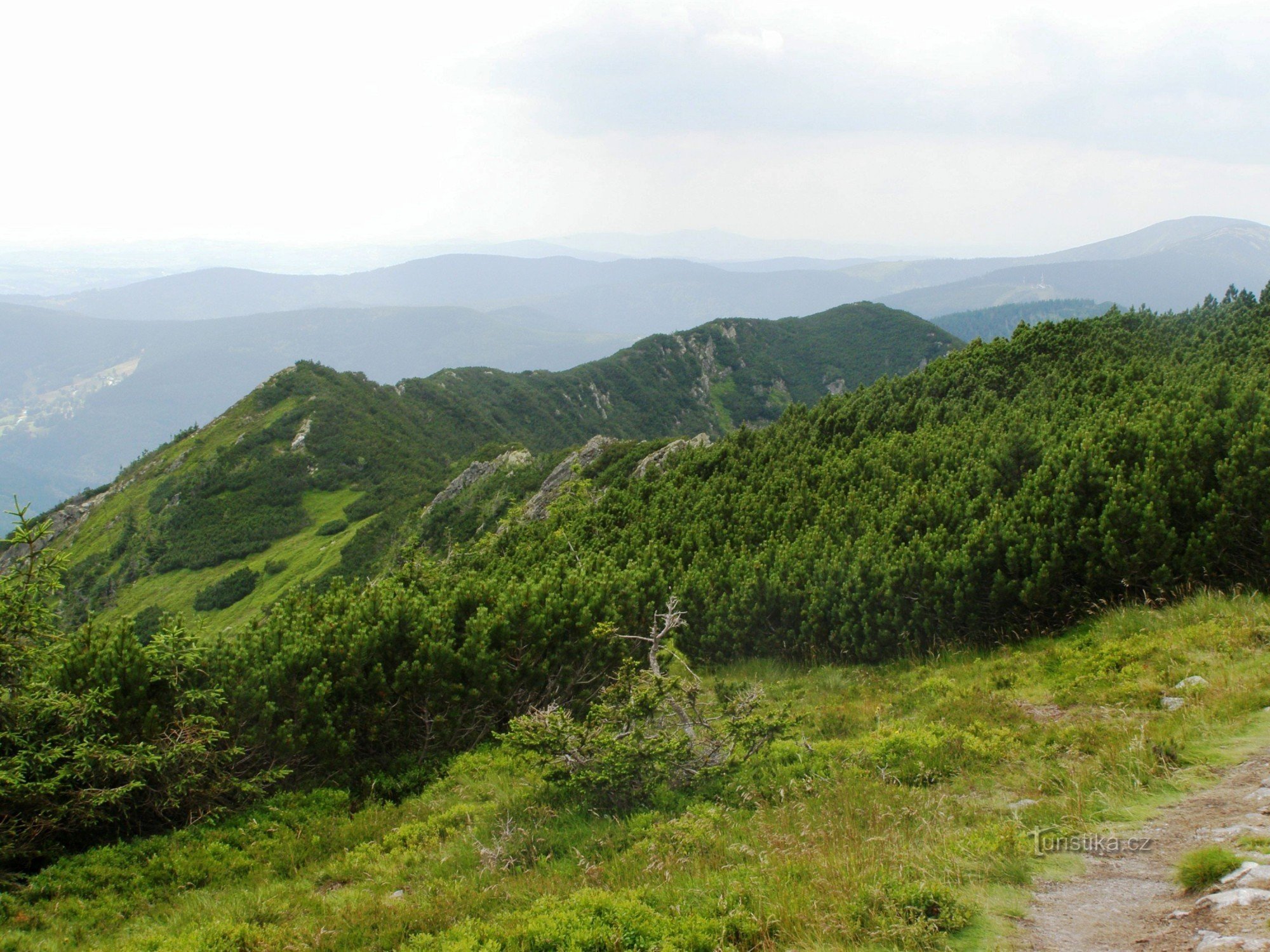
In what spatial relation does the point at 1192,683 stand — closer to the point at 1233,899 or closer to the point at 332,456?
the point at 1233,899

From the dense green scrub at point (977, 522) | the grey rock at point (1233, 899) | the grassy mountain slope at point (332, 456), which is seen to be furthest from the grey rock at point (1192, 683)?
the grassy mountain slope at point (332, 456)

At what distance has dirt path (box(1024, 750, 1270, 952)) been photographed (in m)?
3.61

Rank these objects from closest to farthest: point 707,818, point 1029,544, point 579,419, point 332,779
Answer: point 707,818 → point 332,779 → point 1029,544 → point 579,419

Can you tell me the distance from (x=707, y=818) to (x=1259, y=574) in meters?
8.49

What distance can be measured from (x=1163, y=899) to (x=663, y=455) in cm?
2684

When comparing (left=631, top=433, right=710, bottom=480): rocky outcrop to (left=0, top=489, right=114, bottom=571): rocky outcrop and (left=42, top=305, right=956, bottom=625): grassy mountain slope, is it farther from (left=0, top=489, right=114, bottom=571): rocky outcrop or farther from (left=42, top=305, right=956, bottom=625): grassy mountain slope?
(left=0, top=489, right=114, bottom=571): rocky outcrop

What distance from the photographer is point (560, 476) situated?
41.0 meters

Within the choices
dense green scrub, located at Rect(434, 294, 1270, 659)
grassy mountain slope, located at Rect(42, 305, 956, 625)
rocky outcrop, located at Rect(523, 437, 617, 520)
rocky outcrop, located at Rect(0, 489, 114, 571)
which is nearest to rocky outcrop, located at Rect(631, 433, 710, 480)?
rocky outcrop, located at Rect(523, 437, 617, 520)

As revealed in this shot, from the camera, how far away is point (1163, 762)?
19.1ft

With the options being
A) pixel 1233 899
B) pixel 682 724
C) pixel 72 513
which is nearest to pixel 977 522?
pixel 682 724

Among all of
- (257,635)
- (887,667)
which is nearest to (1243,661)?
(887,667)

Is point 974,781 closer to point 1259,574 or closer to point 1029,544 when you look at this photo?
point 1029,544

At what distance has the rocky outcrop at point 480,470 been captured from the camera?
165 feet

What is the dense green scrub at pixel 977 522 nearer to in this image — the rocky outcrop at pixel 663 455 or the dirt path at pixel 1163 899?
the dirt path at pixel 1163 899
